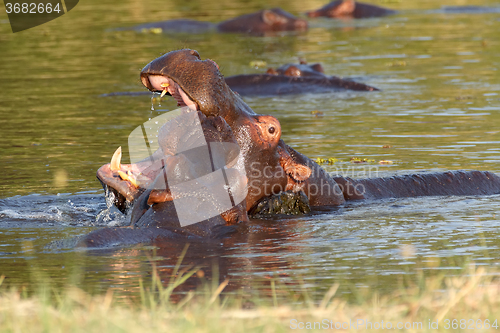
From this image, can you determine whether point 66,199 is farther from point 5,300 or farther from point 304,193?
point 5,300

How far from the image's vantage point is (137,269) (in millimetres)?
4844

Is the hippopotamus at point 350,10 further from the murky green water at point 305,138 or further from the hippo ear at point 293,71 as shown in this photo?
the hippo ear at point 293,71

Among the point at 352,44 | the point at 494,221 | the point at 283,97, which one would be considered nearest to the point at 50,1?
the point at 352,44

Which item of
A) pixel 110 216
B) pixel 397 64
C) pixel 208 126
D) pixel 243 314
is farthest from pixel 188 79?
Answer: pixel 397 64

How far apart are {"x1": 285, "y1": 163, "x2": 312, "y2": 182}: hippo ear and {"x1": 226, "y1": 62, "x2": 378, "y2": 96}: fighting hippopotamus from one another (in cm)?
631

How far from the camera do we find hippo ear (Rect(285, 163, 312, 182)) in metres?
6.52

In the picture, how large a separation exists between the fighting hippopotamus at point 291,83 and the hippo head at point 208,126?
6.52 m

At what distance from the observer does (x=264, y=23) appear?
884 inches

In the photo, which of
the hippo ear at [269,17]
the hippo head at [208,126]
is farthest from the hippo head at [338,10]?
the hippo head at [208,126]

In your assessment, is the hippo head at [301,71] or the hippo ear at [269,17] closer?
the hippo head at [301,71]

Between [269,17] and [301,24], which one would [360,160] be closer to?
[269,17]

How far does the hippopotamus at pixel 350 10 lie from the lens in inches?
992

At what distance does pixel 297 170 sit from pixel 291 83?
6.77 metres

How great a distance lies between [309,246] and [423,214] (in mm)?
1394
